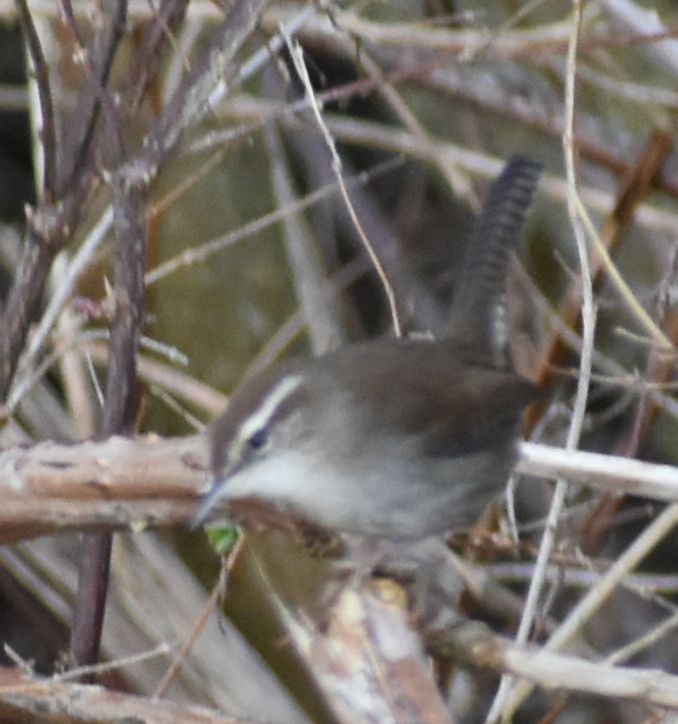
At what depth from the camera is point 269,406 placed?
2.34 m

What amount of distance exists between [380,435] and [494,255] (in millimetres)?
685

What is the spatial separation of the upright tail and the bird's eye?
2.44 ft

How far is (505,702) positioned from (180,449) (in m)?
0.77

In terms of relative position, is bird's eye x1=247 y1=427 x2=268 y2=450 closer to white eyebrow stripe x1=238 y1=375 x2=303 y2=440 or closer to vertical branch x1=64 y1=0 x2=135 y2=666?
white eyebrow stripe x1=238 y1=375 x2=303 y2=440

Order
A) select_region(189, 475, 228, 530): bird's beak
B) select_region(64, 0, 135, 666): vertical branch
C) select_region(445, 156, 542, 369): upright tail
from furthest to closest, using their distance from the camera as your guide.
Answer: select_region(445, 156, 542, 369): upright tail
select_region(64, 0, 135, 666): vertical branch
select_region(189, 475, 228, 530): bird's beak

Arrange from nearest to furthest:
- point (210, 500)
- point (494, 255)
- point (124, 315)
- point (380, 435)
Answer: point (210, 500)
point (124, 315)
point (380, 435)
point (494, 255)

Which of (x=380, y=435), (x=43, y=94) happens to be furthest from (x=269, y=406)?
(x=43, y=94)

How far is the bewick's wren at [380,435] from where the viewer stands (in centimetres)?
234

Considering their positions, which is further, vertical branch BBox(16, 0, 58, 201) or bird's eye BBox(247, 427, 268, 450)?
bird's eye BBox(247, 427, 268, 450)

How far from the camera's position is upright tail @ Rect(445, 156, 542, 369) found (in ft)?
9.69

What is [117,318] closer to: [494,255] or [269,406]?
[269,406]

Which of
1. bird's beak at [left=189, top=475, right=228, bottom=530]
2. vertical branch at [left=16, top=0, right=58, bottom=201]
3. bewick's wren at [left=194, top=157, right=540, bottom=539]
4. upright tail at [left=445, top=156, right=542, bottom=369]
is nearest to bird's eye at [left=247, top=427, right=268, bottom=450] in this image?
bewick's wren at [left=194, top=157, right=540, bottom=539]

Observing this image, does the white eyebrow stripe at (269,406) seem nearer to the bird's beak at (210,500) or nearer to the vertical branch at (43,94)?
the bird's beak at (210,500)

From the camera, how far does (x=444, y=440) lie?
2.54m
